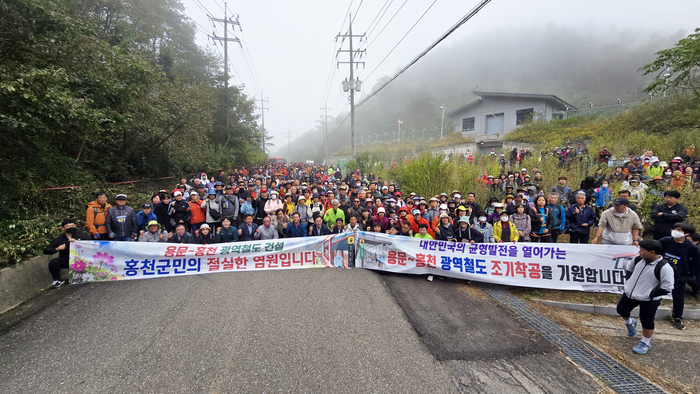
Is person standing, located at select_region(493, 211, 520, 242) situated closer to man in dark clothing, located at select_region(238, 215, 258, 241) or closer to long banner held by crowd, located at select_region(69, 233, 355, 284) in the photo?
long banner held by crowd, located at select_region(69, 233, 355, 284)

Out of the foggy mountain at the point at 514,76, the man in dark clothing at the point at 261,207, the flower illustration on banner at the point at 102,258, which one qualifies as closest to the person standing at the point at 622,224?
the man in dark clothing at the point at 261,207

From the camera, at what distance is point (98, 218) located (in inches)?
251

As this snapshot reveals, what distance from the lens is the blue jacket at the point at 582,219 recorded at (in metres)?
6.40

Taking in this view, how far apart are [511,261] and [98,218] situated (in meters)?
8.64

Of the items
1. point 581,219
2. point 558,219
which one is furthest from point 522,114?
point 581,219

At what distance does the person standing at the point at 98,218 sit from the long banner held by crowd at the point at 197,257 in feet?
2.15

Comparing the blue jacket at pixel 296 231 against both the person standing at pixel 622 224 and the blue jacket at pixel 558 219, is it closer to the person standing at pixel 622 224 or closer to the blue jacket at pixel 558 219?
the blue jacket at pixel 558 219

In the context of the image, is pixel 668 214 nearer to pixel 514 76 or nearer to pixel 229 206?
pixel 229 206

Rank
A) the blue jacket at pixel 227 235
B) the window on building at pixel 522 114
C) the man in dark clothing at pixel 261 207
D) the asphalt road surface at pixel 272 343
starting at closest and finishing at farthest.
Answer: the asphalt road surface at pixel 272 343 → the blue jacket at pixel 227 235 → the man in dark clothing at pixel 261 207 → the window on building at pixel 522 114

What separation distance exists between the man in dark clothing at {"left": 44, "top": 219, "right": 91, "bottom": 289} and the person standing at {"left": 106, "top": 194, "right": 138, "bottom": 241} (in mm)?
634

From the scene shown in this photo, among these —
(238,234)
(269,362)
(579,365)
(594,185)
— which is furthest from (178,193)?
(594,185)

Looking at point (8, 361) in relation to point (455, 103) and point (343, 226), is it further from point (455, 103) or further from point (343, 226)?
point (455, 103)

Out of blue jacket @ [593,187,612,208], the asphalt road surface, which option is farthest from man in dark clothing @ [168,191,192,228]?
blue jacket @ [593,187,612,208]

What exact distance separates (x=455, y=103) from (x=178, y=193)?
7606 cm
